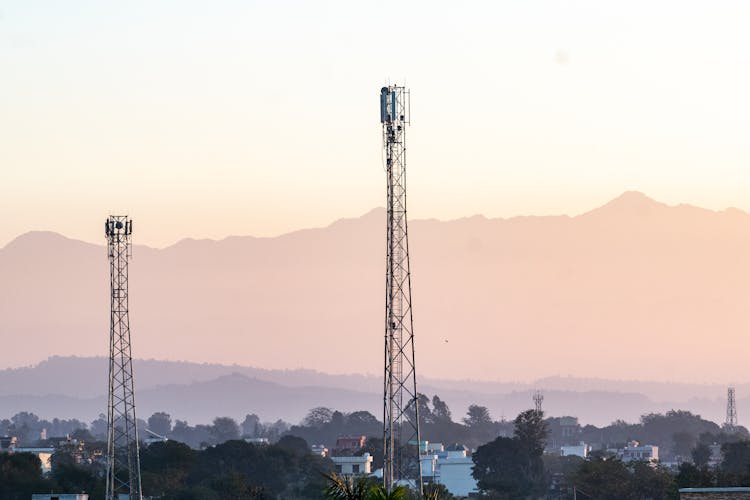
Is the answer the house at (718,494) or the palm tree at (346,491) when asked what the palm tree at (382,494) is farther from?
the house at (718,494)

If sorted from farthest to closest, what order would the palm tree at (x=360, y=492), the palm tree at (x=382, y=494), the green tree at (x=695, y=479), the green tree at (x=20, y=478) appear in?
the green tree at (x=20, y=478)
the green tree at (x=695, y=479)
the palm tree at (x=360, y=492)
the palm tree at (x=382, y=494)

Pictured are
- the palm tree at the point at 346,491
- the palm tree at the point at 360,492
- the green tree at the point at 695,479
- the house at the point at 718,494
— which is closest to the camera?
the palm tree at the point at 360,492

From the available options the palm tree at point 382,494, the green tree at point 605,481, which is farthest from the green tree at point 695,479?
the palm tree at point 382,494

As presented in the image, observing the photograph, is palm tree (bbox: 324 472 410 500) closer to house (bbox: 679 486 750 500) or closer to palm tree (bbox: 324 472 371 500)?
palm tree (bbox: 324 472 371 500)

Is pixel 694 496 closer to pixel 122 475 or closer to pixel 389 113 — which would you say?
pixel 389 113

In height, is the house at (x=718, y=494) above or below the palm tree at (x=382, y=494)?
below

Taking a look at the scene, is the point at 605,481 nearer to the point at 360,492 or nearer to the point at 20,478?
the point at 20,478

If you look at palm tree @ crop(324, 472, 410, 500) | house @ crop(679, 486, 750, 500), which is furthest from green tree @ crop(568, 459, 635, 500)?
palm tree @ crop(324, 472, 410, 500)

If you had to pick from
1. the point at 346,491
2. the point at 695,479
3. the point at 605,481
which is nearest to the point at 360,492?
the point at 346,491

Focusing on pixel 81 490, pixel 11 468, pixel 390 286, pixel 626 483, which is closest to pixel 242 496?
pixel 81 490

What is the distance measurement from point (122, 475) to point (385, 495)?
13215 centimetres

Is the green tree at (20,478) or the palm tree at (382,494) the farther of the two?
the green tree at (20,478)

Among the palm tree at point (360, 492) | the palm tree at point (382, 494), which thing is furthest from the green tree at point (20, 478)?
the palm tree at point (382, 494)

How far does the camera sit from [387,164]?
10525 centimetres
